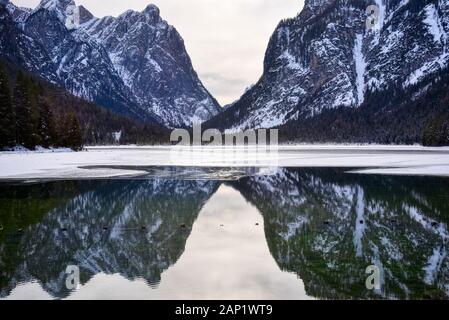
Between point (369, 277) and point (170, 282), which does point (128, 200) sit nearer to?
point (170, 282)

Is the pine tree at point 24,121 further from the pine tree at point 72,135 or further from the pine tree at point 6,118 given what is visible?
the pine tree at point 72,135

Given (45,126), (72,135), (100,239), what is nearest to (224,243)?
(100,239)

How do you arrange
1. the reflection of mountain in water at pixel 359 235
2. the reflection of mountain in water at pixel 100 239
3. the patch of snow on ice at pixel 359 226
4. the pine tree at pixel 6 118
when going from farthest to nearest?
the pine tree at pixel 6 118 → the patch of snow on ice at pixel 359 226 → the reflection of mountain in water at pixel 100 239 → the reflection of mountain in water at pixel 359 235

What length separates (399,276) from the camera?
1344cm

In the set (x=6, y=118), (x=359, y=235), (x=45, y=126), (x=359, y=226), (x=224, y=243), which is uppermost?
(x=6, y=118)

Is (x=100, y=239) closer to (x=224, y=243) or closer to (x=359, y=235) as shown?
(x=224, y=243)

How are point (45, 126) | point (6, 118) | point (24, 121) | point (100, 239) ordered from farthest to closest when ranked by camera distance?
1. point (45, 126)
2. point (24, 121)
3. point (6, 118)
4. point (100, 239)

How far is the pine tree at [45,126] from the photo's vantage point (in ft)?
312

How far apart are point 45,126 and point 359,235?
88324 millimetres

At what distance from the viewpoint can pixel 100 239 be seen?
59.8 feet

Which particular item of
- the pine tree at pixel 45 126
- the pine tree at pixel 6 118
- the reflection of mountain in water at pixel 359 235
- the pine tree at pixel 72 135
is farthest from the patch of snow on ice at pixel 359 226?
the pine tree at pixel 72 135

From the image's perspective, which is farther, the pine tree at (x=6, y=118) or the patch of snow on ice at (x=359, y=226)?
the pine tree at (x=6, y=118)

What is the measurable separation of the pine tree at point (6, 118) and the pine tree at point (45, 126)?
10.3 m

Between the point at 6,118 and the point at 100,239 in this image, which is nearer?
the point at 100,239
